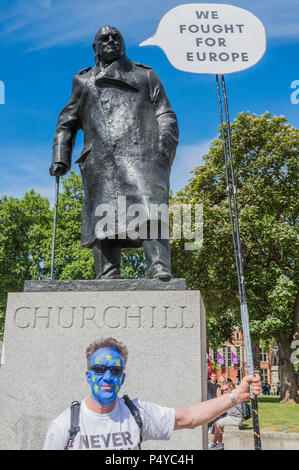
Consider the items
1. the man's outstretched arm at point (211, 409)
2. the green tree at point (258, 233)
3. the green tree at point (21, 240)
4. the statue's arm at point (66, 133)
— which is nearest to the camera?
the man's outstretched arm at point (211, 409)

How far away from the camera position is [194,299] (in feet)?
14.0

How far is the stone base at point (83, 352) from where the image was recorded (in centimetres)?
400

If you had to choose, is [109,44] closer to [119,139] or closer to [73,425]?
[119,139]

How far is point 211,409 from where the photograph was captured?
3166 millimetres

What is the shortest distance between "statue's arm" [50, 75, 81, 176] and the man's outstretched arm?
3151 millimetres

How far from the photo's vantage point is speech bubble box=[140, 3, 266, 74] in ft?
19.4

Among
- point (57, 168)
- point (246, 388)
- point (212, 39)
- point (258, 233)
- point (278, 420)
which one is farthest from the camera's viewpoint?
point (258, 233)

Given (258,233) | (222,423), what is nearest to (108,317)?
(222,423)

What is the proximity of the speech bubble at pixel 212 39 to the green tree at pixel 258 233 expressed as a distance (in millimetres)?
16152

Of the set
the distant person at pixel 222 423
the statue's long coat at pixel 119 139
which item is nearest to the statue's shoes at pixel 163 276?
the statue's long coat at pixel 119 139

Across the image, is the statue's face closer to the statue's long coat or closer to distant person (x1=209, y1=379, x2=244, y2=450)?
the statue's long coat

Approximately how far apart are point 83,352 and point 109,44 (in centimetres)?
326

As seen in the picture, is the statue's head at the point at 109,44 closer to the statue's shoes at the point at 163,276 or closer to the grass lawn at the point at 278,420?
the statue's shoes at the point at 163,276
